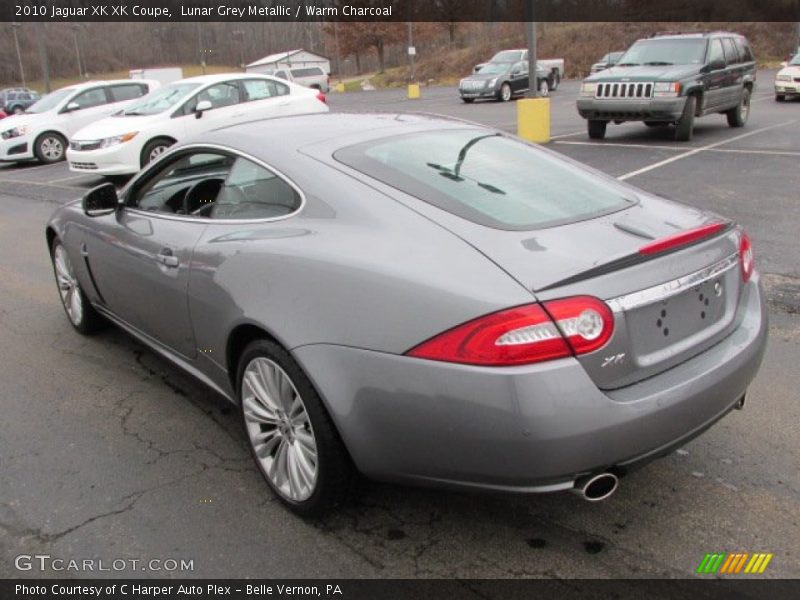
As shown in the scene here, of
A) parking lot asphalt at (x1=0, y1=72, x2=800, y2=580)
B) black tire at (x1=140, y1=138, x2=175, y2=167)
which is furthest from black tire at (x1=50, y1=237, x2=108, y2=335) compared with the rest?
black tire at (x1=140, y1=138, x2=175, y2=167)

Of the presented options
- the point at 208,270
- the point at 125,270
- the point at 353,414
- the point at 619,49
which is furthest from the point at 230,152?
the point at 619,49

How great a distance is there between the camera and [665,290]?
2350 millimetres

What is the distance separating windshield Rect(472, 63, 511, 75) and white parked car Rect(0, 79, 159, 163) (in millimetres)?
13629

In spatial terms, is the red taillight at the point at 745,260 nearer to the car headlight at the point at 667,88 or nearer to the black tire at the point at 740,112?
the car headlight at the point at 667,88

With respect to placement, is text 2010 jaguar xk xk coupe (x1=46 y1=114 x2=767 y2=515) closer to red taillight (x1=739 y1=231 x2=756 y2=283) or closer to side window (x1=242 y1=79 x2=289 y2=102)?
red taillight (x1=739 y1=231 x2=756 y2=283)

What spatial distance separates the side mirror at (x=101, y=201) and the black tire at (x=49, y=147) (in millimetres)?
13710

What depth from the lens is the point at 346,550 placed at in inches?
102

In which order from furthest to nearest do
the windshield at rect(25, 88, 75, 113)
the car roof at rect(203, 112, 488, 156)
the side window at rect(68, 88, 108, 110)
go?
the windshield at rect(25, 88, 75, 113), the side window at rect(68, 88, 108, 110), the car roof at rect(203, 112, 488, 156)

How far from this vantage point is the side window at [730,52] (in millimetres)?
13125

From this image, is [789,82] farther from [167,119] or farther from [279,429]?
[279,429]

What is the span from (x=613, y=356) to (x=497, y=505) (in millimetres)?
914

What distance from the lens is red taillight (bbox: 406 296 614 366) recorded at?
2.12 metres

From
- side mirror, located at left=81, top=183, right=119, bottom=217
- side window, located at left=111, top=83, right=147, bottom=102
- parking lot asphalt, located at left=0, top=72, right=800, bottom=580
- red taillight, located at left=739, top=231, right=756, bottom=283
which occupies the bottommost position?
parking lot asphalt, located at left=0, top=72, right=800, bottom=580
